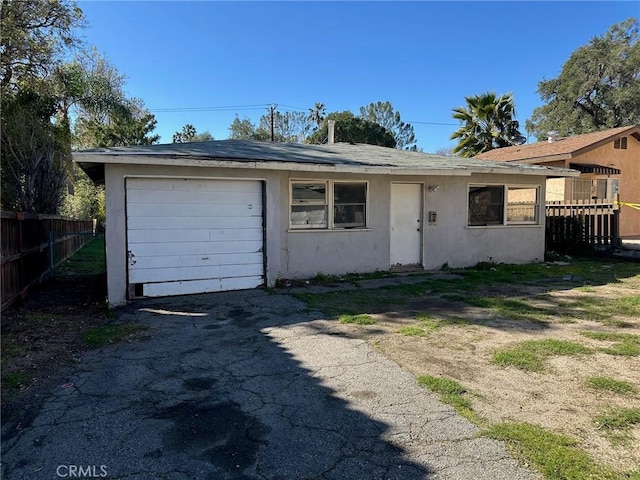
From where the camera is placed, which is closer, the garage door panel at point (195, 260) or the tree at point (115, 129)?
the garage door panel at point (195, 260)

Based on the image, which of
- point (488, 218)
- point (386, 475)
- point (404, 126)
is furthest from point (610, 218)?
point (404, 126)

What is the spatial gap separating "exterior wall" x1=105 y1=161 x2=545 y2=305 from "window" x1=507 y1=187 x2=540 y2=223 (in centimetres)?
20

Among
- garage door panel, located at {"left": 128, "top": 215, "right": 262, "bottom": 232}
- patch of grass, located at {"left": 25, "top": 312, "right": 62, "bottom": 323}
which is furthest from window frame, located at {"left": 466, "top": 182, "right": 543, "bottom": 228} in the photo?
patch of grass, located at {"left": 25, "top": 312, "right": 62, "bottom": 323}

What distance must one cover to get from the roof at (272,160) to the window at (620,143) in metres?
9.59

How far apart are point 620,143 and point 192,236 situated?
19.2 metres

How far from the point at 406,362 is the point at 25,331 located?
4819mm

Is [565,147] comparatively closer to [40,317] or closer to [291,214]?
[291,214]

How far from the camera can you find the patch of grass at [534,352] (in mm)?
4137

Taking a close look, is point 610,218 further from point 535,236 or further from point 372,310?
point 372,310

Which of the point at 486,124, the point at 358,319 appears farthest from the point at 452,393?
the point at 486,124

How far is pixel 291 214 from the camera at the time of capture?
889cm

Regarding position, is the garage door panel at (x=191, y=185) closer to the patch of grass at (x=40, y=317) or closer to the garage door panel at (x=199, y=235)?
the garage door panel at (x=199, y=235)

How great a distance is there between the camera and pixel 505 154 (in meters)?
20.3

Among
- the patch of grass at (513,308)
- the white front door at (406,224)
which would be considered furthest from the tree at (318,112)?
the patch of grass at (513,308)
